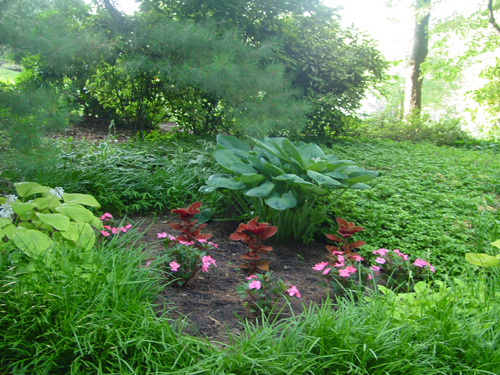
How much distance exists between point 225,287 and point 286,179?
0.85 metres

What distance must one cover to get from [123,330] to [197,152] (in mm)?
3124

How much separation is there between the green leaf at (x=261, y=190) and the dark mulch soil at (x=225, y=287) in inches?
19.6

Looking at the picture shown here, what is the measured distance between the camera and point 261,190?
98.8 inches

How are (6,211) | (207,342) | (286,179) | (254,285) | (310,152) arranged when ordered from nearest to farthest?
(207,342) → (254,285) → (6,211) → (286,179) → (310,152)

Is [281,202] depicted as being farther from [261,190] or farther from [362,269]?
[362,269]

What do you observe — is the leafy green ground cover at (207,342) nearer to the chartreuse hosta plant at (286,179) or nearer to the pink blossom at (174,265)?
the pink blossom at (174,265)

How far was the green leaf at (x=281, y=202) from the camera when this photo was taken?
2.46 m

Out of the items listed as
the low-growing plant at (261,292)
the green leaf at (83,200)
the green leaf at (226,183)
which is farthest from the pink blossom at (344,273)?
the green leaf at (83,200)

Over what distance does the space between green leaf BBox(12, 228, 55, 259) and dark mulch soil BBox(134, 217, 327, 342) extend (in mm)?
539

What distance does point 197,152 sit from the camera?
4.43 metres

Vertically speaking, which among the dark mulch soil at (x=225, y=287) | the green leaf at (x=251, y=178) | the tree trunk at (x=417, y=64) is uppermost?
the tree trunk at (x=417, y=64)

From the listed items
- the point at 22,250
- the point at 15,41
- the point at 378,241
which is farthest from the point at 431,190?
the point at 15,41

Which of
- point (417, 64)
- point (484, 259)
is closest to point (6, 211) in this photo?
point (484, 259)

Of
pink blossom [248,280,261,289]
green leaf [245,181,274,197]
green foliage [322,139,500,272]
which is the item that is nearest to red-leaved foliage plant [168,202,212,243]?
green leaf [245,181,274,197]
